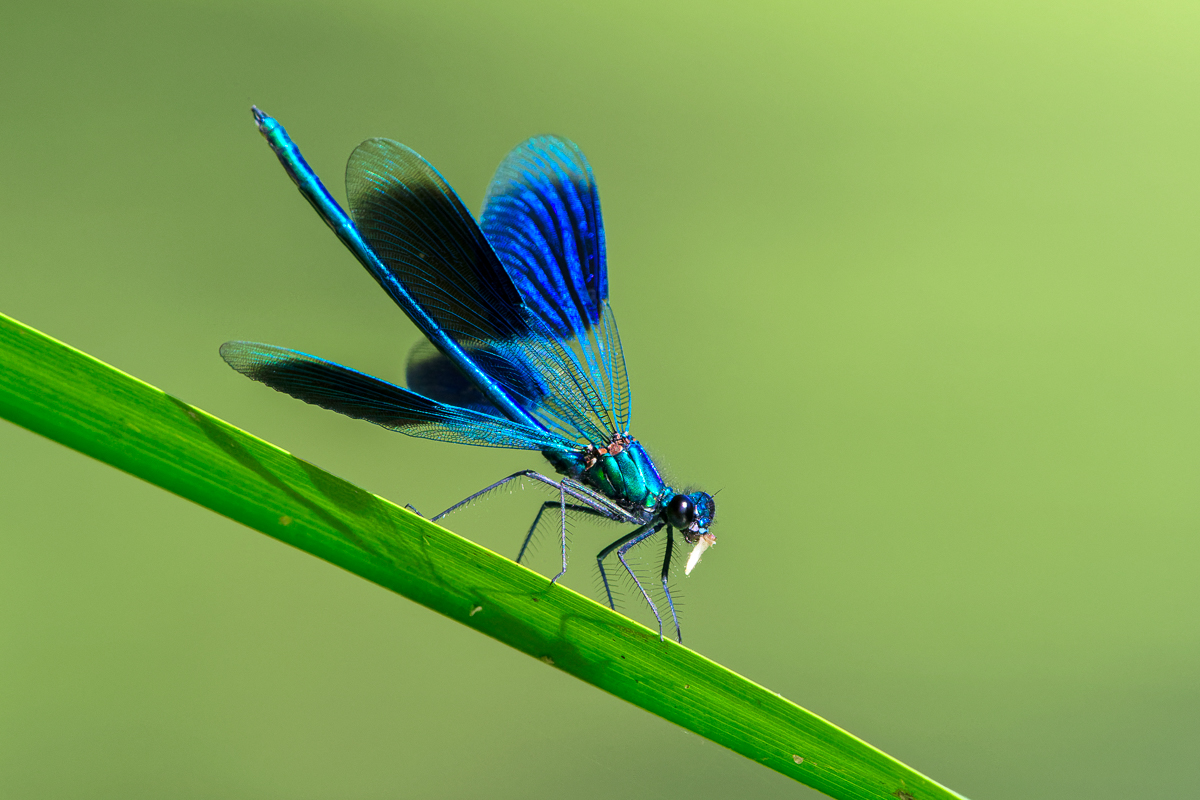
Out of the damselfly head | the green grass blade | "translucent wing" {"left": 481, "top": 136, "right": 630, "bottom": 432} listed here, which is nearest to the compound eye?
the damselfly head

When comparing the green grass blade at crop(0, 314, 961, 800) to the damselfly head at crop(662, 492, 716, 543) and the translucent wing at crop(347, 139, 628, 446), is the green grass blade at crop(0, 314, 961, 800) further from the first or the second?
the translucent wing at crop(347, 139, 628, 446)

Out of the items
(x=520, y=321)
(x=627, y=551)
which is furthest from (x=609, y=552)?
(x=520, y=321)

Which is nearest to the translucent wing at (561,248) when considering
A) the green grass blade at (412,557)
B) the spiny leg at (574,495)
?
the spiny leg at (574,495)

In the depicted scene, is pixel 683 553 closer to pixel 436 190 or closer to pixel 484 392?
pixel 484 392

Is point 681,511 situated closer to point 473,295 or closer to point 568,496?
point 568,496

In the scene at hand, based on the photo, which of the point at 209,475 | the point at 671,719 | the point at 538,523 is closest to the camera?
the point at 209,475

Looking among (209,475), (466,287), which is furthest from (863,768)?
(466,287)

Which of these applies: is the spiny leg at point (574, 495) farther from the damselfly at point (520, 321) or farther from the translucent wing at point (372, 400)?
the translucent wing at point (372, 400)
